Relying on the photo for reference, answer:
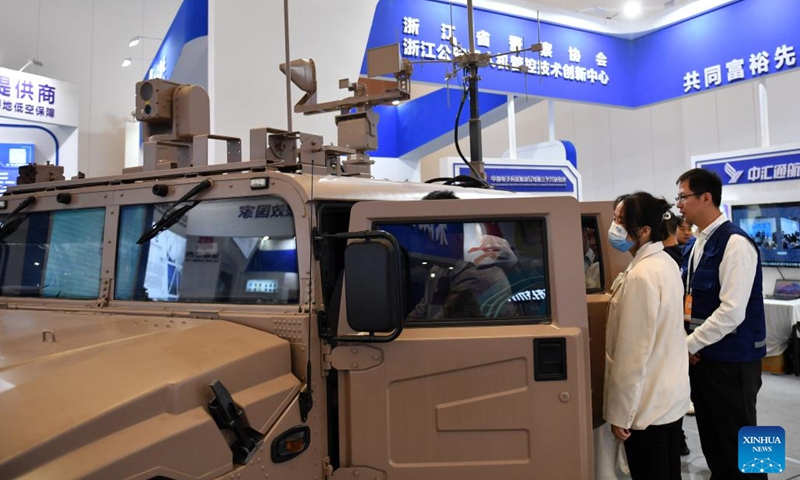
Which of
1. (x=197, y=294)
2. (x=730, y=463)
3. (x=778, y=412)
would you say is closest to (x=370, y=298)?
(x=197, y=294)

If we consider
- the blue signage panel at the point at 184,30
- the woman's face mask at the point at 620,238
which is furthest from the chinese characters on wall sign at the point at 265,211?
the blue signage panel at the point at 184,30

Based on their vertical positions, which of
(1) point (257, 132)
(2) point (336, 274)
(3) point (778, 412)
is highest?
(1) point (257, 132)

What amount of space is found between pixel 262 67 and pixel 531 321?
171 inches

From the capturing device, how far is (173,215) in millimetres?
2549

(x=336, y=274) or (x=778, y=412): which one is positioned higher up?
(x=336, y=274)

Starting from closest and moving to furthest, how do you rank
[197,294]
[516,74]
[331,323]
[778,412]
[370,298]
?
1. [370,298]
2. [331,323]
3. [197,294]
4. [778,412]
5. [516,74]

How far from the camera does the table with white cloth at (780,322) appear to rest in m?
7.16

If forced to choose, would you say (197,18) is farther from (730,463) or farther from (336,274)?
(730,463)

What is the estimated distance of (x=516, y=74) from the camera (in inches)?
321

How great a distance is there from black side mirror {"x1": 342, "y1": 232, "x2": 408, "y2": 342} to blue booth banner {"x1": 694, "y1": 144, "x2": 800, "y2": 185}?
7.87m

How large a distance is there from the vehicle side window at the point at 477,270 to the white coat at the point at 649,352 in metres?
0.55

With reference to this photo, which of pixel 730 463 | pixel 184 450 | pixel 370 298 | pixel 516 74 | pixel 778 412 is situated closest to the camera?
pixel 184 450

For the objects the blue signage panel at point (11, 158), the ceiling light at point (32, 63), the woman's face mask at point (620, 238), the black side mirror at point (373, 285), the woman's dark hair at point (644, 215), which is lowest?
the black side mirror at point (373, 285)

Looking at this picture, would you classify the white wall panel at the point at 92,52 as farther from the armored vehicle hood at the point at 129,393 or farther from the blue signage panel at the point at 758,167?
the blue signage panel at the point at 758,167
